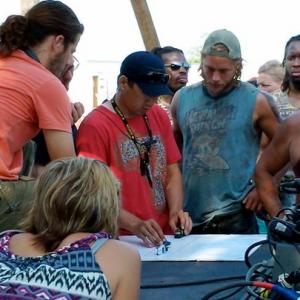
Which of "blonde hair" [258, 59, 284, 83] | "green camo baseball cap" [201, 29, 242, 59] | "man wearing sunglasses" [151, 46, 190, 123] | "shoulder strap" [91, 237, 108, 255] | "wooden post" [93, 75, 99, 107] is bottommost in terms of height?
"wooden post" [93, 75, 99, 107]

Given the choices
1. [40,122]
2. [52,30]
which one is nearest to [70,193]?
[40,122]

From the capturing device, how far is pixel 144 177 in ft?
9.09

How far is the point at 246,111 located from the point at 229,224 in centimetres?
52

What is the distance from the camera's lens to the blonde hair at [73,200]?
163 cm

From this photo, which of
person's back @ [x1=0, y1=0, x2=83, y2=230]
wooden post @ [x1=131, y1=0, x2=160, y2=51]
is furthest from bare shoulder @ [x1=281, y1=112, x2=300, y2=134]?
wooden post @ [x1=131, y1=0, x2=160, y2=51]

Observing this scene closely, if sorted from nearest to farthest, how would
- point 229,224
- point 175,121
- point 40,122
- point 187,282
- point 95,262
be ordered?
point 95,262
point 187,282
point 40,122
point 229,224
point 175,121

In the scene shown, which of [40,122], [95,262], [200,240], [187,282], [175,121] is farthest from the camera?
[175,121]

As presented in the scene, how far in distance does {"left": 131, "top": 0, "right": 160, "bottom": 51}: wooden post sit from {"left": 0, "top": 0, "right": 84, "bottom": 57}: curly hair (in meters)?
3.35

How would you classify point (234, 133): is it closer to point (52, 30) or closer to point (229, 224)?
point (229, 224)

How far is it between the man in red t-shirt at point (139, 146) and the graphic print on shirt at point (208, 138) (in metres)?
0.24

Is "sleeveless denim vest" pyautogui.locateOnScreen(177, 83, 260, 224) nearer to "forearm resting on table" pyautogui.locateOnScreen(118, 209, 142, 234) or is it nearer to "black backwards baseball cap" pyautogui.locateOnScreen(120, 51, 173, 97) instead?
"black backwards baseball cap" pyautogui.locateOnScreen(120, 51, 173, 97)

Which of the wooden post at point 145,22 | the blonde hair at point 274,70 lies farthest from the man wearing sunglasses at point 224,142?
the wooden post at point 145,22

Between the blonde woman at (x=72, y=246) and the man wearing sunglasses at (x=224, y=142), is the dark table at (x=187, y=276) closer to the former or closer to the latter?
the blonde woman at (x=72, y=246)

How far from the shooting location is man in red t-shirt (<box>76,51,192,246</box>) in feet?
8.96
